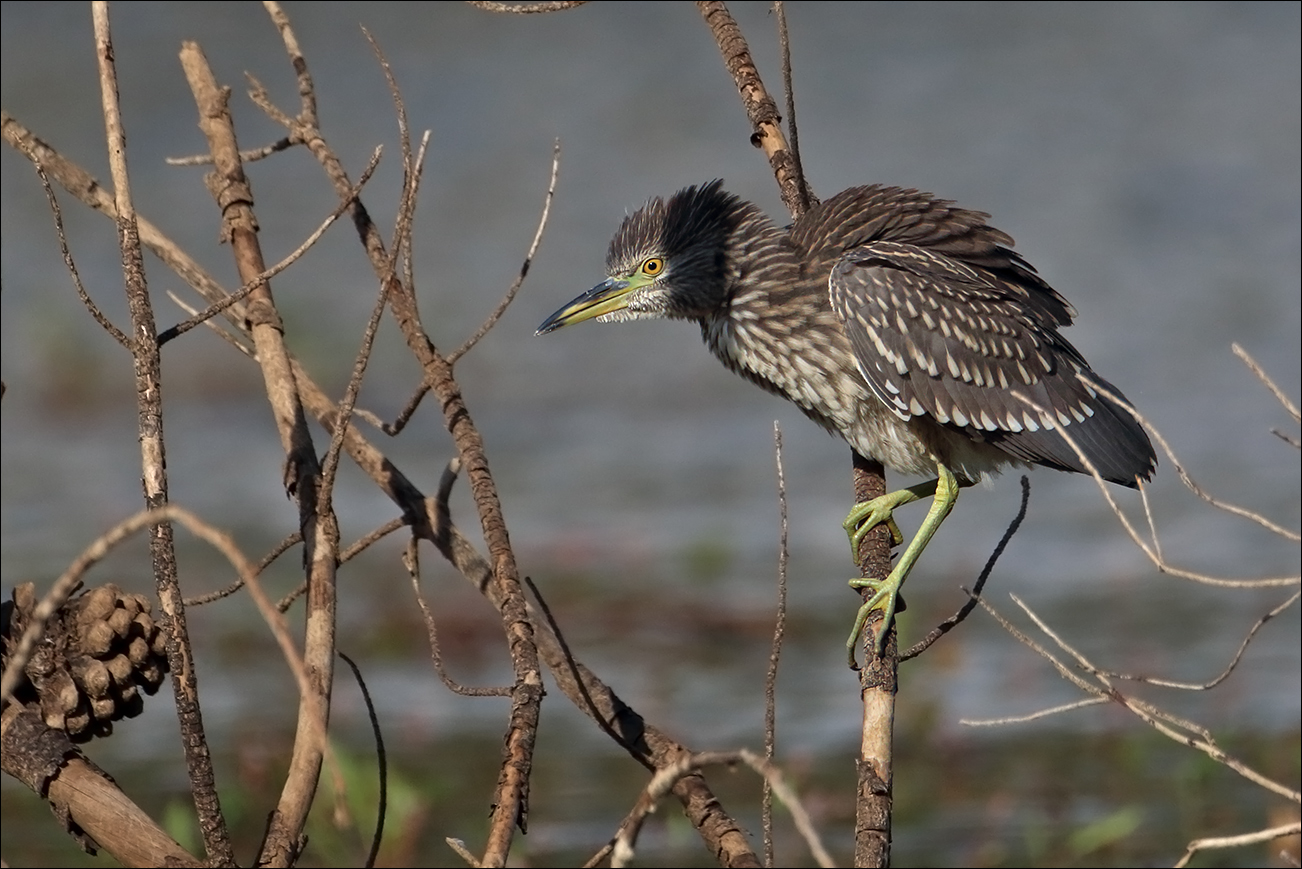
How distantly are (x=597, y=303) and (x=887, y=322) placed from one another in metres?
0.73

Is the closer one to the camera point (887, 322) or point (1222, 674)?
point (1222, 674)

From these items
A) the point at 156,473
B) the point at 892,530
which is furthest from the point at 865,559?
the point at 156,473

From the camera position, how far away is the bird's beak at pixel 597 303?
398cm

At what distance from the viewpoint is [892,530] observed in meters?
3.89

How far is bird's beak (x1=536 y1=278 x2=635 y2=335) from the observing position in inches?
157

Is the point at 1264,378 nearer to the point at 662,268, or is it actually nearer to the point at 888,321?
the point at 888,321

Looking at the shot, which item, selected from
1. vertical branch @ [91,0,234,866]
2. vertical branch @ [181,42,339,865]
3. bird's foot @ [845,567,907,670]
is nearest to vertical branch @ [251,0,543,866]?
vertical branch @ [181,42,339,865]

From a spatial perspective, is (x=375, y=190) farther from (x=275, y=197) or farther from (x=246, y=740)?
(x=246, y=740)

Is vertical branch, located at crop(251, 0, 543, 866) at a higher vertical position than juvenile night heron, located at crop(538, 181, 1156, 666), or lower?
lower

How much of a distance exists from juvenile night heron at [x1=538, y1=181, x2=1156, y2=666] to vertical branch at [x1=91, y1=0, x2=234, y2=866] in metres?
1.74

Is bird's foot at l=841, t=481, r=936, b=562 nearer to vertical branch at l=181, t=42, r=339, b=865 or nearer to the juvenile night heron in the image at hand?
the juvenile night heron

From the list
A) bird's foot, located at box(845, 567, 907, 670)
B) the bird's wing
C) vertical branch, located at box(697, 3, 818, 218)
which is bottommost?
bird's foot, located at box(845, 567, 907, 670)

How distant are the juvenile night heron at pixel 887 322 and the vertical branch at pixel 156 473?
1.74 m

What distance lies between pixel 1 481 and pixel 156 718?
10.9 feet
